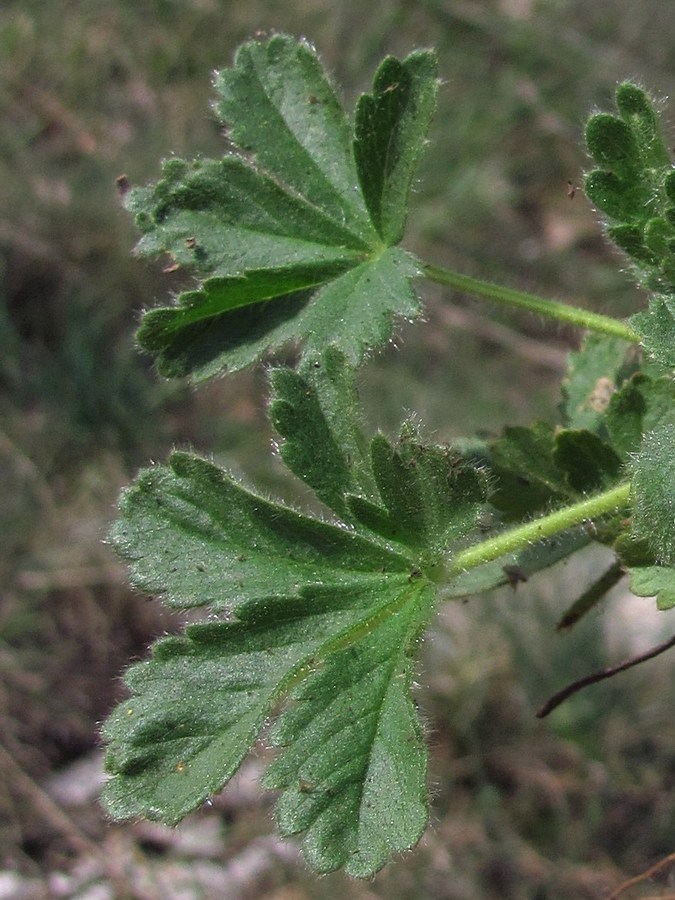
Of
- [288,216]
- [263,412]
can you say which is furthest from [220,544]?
[263,412]

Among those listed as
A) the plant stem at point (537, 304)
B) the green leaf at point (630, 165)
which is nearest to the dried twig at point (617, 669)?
the plant stem at point (537, 304)

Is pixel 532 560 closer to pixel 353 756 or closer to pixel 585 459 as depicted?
pixel 585 459

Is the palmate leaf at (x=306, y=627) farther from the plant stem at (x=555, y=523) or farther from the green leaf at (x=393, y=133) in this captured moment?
the green leaf at (x=393, y=133)

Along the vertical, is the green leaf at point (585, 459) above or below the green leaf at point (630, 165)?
below

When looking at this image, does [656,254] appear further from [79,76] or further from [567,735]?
[79,76]

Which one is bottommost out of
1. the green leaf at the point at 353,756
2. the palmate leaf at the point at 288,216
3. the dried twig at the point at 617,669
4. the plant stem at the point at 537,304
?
the dried twig at the point at 617,669

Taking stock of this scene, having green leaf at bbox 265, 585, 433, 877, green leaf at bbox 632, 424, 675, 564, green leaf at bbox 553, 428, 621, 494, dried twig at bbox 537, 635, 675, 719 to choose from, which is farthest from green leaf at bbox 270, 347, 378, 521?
dried twig at bbox 537, 635, 675, 719
